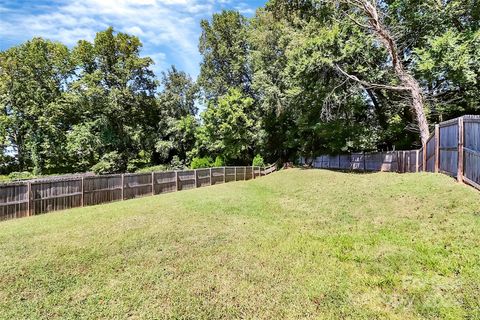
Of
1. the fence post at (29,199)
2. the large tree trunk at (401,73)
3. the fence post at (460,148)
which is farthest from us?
the large tree trunk at (401,73)

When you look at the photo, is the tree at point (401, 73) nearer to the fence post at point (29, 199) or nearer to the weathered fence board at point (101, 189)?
the weathered fence board at point (101, 189)

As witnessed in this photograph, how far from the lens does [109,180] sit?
12875mm

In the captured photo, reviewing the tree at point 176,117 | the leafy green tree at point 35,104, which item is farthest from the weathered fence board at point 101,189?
the leafy green tree at point 35,104

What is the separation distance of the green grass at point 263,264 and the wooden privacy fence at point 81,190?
2683 millimetres

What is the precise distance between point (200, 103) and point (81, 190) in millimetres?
26777

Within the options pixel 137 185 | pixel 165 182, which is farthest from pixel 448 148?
pixel 165 182

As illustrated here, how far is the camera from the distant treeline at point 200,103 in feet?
73.1

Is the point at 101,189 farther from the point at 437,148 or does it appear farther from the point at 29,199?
the point at 437,148

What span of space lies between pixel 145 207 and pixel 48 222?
261 centimetres

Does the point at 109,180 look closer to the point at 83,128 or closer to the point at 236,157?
the point at 236,157

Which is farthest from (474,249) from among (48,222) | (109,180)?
(109,180)

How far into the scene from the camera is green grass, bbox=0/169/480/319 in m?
3.84

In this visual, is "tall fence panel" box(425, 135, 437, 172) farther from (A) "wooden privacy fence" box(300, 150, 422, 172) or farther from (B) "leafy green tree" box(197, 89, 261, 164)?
(B) "leafy green tree" box(197, 89, 261, 164)

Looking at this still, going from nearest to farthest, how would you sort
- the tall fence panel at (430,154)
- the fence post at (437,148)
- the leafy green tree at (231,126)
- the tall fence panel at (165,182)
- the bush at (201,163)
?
the fence post at (437,148), the tall fence panel at (430,154), the tall fence panel at (165,182), the leafy green tree at (231,126), the bush at (201,163)
